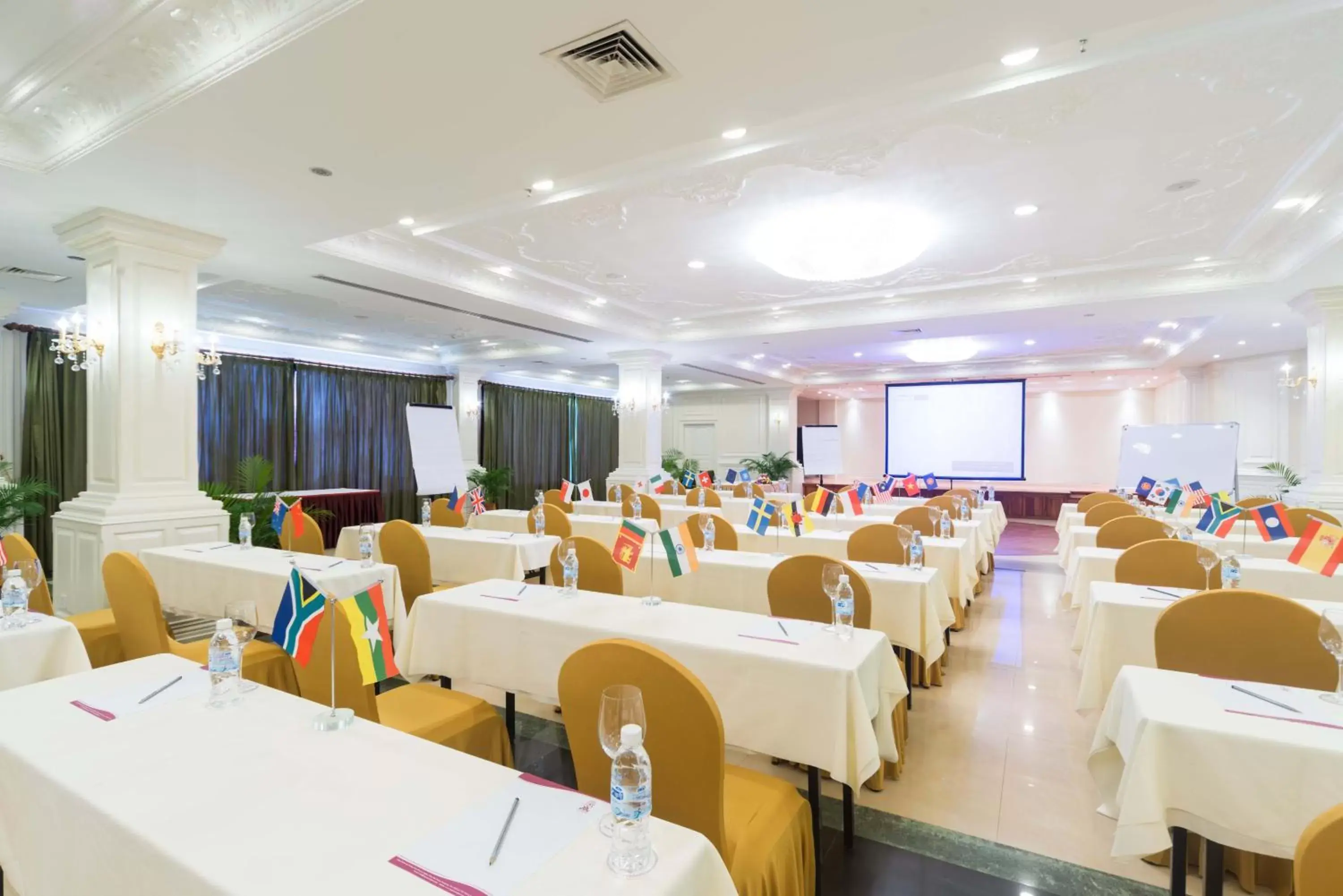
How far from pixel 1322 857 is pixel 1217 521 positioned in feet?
14.9

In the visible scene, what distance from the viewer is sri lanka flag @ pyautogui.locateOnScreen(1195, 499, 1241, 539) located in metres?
4.34

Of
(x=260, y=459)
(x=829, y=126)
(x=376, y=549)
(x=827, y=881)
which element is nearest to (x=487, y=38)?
(x=829, y=126)

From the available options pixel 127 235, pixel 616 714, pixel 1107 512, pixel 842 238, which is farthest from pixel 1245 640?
pixel 127 235

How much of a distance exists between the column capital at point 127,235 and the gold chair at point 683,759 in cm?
484

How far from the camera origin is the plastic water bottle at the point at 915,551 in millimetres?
3873

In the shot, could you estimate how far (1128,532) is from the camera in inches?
194

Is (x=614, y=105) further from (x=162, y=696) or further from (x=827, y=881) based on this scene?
(x=827, y=881)

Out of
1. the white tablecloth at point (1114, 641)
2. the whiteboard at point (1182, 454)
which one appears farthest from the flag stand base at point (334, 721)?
the whiteboard at point (1182, 454)

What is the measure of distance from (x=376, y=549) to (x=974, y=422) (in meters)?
10.0

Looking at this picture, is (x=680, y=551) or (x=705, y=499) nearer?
(x=680, y=551)

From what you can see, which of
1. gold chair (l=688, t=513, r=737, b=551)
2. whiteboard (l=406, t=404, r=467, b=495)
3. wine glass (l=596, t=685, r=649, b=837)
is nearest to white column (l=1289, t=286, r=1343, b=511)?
gold chair (l=688, t=513, r=737, b=551)

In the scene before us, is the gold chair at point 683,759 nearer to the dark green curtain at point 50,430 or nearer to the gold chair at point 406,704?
the gold chair at point 406,704

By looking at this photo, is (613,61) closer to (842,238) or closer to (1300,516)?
(842,238)

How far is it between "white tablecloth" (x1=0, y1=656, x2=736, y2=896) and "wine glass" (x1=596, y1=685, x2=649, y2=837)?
0.16 m
